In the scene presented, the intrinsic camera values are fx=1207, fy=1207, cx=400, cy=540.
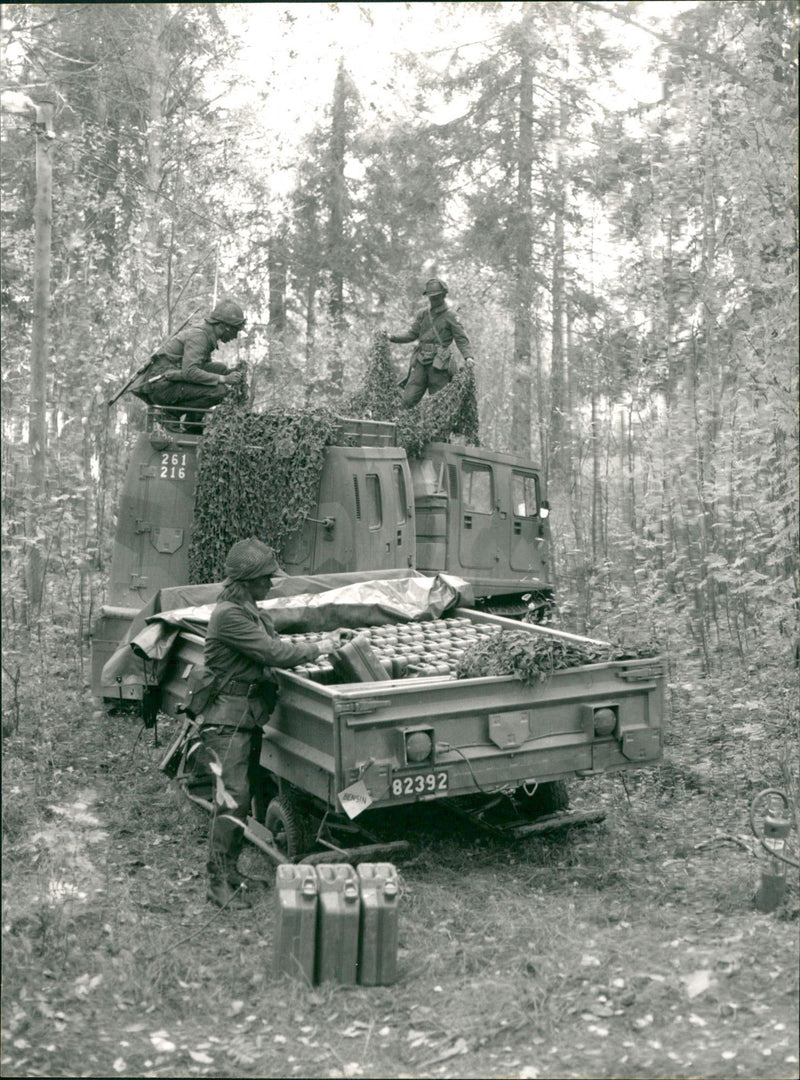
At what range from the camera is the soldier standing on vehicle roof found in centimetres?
1460

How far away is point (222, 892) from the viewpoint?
641 cm

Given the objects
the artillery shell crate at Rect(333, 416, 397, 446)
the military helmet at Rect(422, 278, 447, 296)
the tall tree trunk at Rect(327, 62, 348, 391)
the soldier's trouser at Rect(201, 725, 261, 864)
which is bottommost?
the soldier's trouser at Rect(201, 725, 261, 864)

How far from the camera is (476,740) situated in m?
6.66

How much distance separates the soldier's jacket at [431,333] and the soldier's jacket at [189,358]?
4155mm

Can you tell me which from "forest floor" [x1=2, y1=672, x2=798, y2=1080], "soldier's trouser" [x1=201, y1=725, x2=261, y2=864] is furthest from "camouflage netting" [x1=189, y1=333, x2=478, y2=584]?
"soldier's trouser" [x1=201, y1=725, x2=261, y2=864]

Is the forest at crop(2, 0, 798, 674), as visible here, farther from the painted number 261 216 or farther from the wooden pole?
the painted number 261 216

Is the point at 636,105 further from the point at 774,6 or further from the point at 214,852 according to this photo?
the point at 214,852

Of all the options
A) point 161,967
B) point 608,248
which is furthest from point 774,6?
point 608,248

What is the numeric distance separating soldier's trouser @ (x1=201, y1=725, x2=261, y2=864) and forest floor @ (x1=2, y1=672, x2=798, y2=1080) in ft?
1.09

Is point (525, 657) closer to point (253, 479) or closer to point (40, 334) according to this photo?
point (253, 479)

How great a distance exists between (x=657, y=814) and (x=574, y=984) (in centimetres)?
325

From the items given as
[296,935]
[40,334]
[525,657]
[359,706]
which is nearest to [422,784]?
[359,706]

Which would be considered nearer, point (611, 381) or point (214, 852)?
point (214, 852)

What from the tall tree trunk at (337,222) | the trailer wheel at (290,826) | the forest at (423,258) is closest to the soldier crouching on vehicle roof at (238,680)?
the trailer wheel at (290,826)
